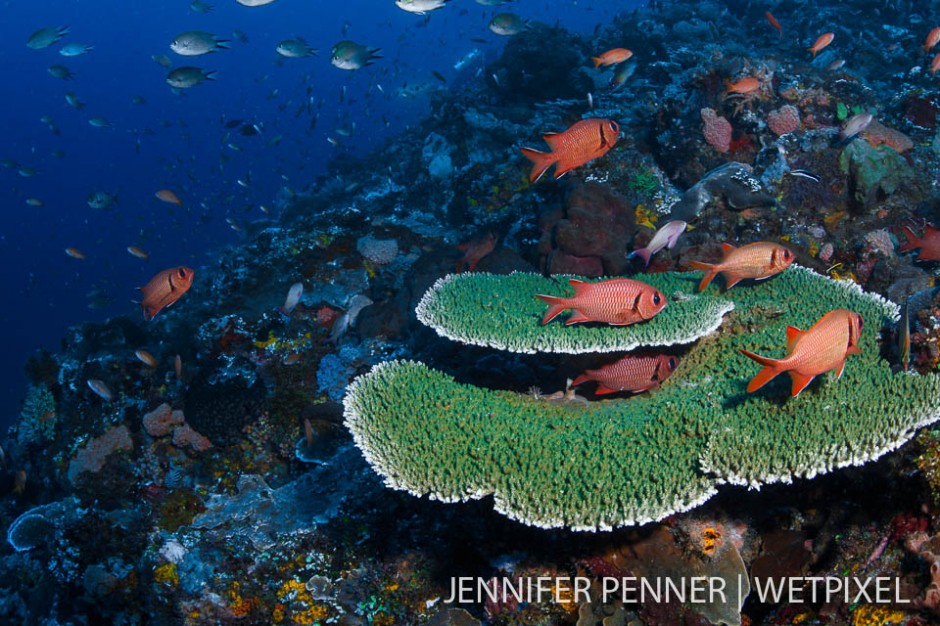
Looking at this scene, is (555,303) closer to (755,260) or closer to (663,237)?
(755,260)

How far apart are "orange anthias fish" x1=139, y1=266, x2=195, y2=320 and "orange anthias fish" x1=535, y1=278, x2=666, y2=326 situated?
4010mm

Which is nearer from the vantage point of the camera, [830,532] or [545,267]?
[830,532]

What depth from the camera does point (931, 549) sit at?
8.20ft

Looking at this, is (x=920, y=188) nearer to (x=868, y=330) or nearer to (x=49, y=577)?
(x=868, y=330)

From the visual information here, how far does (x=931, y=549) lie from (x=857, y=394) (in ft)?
2.92

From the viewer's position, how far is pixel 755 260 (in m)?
3.91

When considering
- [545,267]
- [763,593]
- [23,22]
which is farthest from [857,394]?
[23,22]

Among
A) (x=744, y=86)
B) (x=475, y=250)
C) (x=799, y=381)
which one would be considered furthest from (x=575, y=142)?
(x=744, y=86)

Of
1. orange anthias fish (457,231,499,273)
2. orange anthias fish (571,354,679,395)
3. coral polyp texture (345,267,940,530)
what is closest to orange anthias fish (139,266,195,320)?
coral polyp texture (345,267,940,530)

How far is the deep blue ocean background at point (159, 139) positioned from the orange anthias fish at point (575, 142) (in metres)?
12.6

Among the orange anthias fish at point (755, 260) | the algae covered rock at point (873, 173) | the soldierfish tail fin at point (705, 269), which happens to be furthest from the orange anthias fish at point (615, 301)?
Answer: the algae covered rock at point (873, 173)

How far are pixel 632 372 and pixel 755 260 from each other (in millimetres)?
1298

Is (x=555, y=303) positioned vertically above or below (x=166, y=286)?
above

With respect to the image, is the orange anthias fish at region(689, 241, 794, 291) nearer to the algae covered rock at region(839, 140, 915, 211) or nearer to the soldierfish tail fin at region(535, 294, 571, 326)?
the soldierfish tail fin at region(535, 294, 571, 326)
